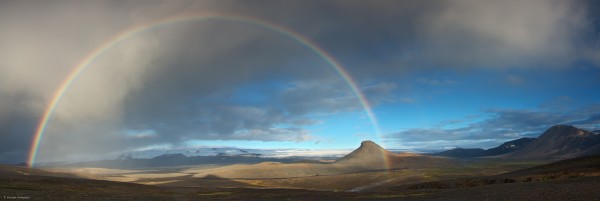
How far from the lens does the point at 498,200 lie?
48.9m

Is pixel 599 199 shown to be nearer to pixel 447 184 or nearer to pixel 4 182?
pixel 447 184

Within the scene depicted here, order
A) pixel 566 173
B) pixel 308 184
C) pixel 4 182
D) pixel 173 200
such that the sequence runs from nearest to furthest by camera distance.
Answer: pixel 173 200, pixel 566 173, pixel 4 182, pixel 308 184

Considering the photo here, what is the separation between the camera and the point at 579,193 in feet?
155

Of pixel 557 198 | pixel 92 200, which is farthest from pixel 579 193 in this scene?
pixel 92 200

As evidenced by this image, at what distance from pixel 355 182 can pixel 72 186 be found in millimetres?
128329

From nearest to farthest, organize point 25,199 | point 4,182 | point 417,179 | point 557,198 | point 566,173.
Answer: point 557,198 < point 25,199 < point 566,173 < point 4,182 < point 417,179

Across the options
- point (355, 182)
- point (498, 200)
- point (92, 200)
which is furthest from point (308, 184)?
point (498, 200)

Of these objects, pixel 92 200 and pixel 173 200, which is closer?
pixel 92 200

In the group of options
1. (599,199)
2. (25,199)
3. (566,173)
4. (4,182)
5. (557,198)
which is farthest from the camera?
(4,182)

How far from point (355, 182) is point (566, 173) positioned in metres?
118

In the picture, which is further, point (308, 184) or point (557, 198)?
point (308, 184)

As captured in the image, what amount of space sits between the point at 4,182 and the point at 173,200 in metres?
51.8

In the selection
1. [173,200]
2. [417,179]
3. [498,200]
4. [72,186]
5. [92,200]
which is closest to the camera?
[498,200]

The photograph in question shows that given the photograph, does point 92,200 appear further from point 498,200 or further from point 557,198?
point 557,198
